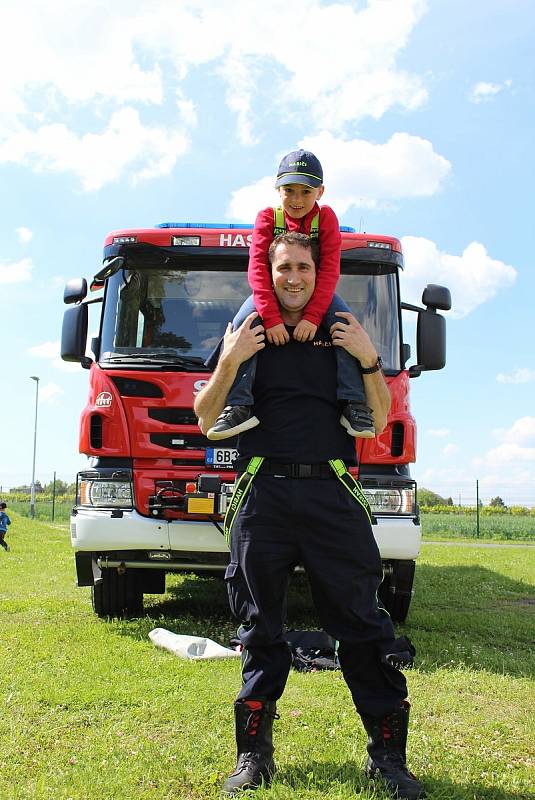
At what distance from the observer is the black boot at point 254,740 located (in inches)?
121

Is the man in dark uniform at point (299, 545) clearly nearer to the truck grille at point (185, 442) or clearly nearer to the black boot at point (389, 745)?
the black boot at point (389, 745)

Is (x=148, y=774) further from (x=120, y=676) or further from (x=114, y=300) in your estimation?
(x=114, y=300)

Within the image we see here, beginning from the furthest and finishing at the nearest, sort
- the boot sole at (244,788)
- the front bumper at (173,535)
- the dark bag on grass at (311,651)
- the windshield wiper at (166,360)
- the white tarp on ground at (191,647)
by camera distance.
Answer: the windshield wiper at (166,360) → the front bumper at (173,535) → the white tarp on ground at (191,647) → the dark bag on grass at (311,651) → the boot sole at (244,788)

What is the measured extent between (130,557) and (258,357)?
324cm

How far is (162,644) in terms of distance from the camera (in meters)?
5.52

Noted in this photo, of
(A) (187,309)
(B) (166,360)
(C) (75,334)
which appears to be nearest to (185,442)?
(B) (166,360)

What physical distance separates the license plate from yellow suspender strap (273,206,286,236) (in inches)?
96.4

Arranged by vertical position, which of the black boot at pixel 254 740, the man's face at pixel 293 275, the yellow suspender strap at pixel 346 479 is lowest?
the black boot at pixel 254 740

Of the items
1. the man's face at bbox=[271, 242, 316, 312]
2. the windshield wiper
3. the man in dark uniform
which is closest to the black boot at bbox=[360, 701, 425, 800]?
the man in dark uniform

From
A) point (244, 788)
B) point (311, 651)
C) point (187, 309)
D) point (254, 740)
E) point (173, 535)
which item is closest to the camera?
point (244, 788)

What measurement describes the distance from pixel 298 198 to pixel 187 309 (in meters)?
2.55

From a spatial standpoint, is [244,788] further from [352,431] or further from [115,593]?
[115,593]

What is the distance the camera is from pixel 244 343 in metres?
3.17

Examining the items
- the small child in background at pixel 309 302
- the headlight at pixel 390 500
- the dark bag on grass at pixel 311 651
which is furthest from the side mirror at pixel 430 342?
the small child in background at pixel 309 302
